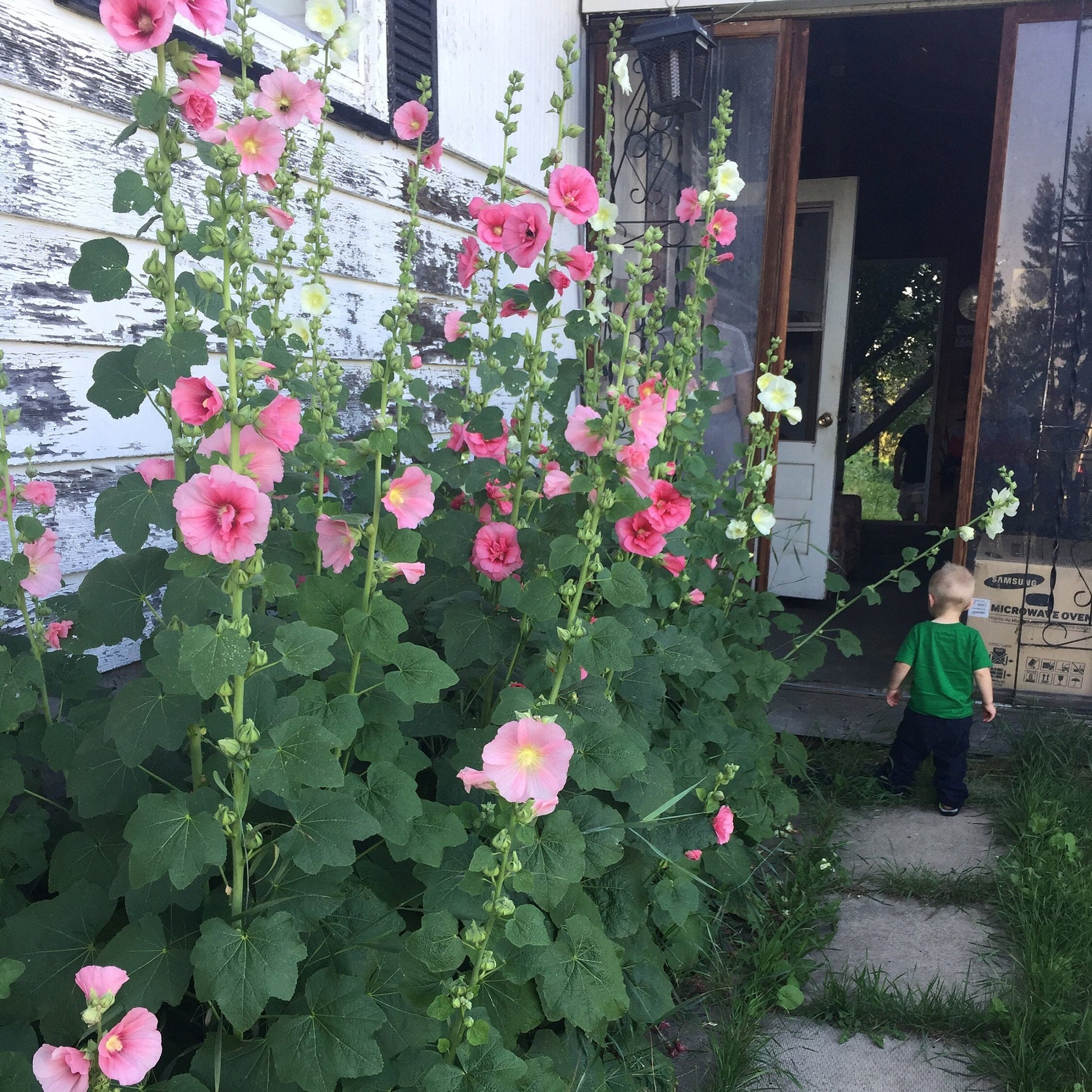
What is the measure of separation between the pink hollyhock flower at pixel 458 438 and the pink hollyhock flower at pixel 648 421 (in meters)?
0.47

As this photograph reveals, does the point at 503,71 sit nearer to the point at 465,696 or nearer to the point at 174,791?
the point at 465,696

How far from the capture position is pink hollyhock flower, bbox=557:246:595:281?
1716 mm

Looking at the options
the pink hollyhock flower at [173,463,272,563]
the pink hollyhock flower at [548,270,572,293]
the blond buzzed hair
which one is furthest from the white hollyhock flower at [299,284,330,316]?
the blond buzzed hair

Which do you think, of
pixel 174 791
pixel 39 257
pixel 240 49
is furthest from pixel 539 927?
pixel 39 257

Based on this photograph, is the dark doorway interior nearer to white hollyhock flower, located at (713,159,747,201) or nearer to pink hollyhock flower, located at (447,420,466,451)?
white hollyhock flower, located at (713,159,747,201)

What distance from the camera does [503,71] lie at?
11.1 ft

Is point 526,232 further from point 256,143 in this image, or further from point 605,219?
point 256,143

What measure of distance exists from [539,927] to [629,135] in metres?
3.49

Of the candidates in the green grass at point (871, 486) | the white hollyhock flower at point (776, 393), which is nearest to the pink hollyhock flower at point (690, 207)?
the white hollyhock flower at point (776, 393)

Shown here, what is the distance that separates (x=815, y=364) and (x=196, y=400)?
503cm

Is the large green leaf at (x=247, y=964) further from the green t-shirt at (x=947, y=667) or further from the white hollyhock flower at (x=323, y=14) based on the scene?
the green t-shirt at (x=947, y=667)

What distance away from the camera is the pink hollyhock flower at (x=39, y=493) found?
1.47m

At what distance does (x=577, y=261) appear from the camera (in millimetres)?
1720

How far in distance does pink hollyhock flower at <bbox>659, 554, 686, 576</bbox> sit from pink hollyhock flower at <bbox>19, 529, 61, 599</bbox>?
A: 1.16 m
